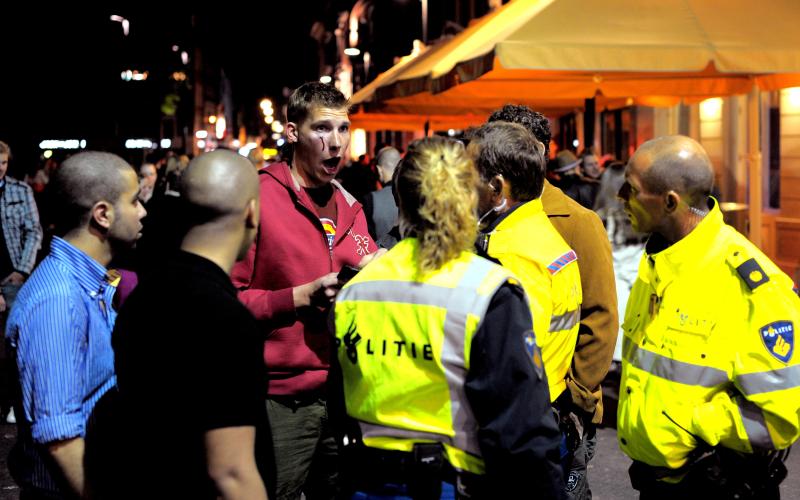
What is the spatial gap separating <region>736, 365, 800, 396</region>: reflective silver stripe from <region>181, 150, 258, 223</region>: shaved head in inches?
65.8

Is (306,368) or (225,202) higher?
(225,202)

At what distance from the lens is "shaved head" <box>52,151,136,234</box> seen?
303 cm

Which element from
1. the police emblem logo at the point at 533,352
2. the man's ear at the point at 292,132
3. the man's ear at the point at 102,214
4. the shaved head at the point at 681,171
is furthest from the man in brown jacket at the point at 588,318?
the man's ear at the point at 102,214

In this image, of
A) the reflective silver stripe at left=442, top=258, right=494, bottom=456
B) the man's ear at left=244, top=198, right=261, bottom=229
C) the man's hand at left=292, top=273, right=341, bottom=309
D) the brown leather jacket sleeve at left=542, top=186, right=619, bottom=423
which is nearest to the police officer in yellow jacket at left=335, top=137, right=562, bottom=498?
the reflective silver stripe at left=442, top=258, right=494, bottom=456

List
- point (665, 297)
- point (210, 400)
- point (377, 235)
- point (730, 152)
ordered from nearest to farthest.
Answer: point (210, 400) → point (665, 297) → point (377, 235) → point (730, 152)

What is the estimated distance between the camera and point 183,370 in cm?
246

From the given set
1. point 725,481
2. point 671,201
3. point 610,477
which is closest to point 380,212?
point 610,477

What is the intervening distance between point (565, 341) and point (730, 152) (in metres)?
12.8

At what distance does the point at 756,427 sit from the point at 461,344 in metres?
1.09

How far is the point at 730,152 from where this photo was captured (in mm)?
15438

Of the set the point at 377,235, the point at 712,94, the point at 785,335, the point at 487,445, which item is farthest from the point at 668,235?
the point at 712,94

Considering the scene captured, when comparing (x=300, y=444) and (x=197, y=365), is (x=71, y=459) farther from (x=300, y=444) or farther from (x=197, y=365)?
(x=300, y=444)

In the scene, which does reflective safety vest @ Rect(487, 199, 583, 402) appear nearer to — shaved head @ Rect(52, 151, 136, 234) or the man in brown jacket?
the man in brown jacket

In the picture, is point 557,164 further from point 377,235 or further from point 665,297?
point 665,297
